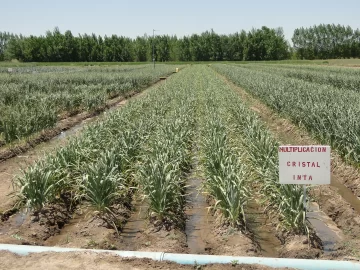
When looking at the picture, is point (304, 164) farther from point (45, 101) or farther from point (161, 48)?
point (161, 48)

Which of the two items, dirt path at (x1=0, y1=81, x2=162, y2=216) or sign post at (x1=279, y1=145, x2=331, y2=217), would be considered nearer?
sign post at (x1=279, y1=145, x2=331, y2=217)

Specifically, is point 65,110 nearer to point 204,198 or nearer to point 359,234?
point 204,198

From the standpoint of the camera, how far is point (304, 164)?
14.4ft

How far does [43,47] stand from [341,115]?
97066 millimetres

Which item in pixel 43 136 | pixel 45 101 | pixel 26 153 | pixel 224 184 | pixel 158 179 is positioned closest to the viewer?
pixel 224 184

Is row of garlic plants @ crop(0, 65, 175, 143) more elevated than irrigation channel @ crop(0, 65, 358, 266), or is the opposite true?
row of garlic plants @ crop(0, 65, 175, 143)

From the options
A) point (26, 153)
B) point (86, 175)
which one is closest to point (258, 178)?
point (86, 175)

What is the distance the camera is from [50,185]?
18.3ft

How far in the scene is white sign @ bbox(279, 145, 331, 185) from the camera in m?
4.35

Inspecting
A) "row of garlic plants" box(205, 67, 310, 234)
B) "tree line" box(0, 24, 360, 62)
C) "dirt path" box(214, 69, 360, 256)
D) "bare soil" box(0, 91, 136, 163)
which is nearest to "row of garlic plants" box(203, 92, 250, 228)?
"row of garlic plants" box(205, 67, 310, 234)

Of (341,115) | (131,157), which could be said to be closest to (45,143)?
(131,157)

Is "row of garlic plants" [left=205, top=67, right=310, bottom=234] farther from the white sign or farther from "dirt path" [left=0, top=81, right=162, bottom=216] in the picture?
"dirt path" [left=0, top=81, right=162, bottom=216]

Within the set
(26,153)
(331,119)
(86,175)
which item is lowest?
(26,153)

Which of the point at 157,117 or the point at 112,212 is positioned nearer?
the point at 112,212
